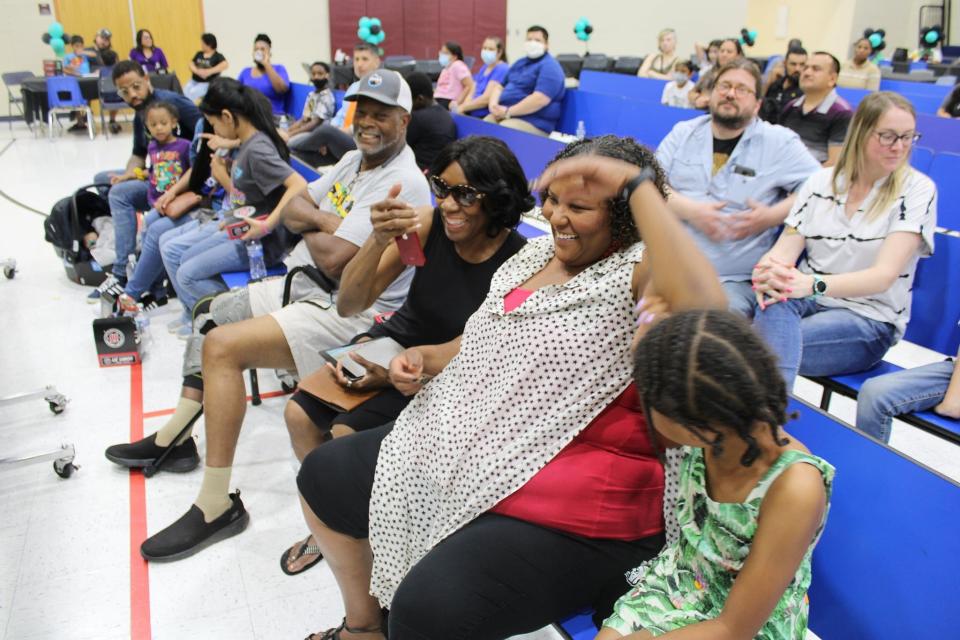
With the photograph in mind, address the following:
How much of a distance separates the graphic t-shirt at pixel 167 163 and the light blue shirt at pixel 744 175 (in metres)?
2.85

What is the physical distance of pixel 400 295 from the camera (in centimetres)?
266

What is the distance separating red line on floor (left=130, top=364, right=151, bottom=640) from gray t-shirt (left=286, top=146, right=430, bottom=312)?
35.6 inches

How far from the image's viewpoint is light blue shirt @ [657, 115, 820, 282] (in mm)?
2871

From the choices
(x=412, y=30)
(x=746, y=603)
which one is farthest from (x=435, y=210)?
(x=412, y=30)

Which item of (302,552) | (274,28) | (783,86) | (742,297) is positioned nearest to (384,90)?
(742,297)

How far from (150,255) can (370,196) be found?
2.04m

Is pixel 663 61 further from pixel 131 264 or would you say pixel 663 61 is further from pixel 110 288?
pixel 110 288

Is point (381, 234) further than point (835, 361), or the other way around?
point (835, 361)

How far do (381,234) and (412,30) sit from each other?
13.9 meters

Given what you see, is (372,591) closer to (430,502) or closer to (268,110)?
(430,502)

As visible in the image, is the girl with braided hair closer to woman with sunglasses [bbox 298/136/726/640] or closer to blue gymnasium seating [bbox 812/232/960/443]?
woman with sunglasses [bbox 298/136/726/640]

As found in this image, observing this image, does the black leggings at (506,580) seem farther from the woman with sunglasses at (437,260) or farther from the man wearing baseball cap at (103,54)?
the man wearing baseball cap at (103,54)

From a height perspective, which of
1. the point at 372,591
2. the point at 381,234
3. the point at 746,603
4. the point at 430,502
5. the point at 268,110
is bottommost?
the point at 372,591

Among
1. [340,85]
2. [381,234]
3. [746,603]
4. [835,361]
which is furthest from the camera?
[340,85]
